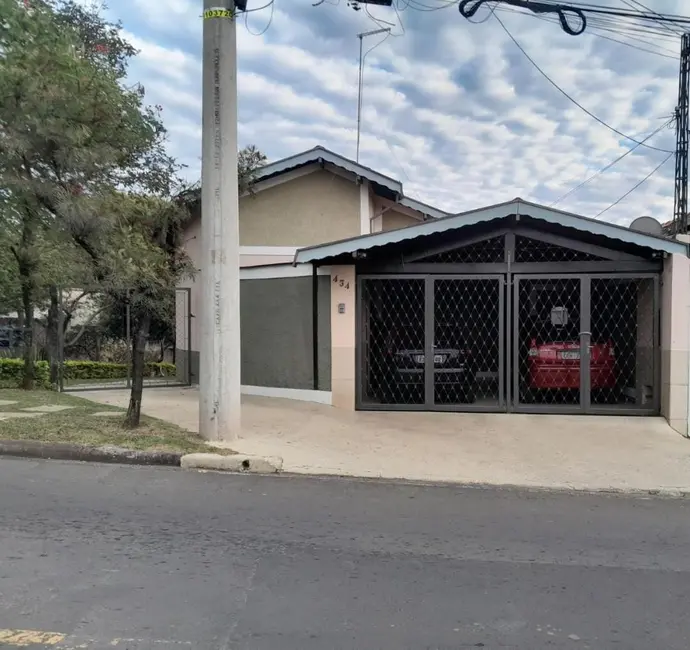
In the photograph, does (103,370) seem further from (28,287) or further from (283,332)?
(283,332)

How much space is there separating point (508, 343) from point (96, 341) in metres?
18.9

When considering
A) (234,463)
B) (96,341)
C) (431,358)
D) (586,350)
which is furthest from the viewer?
(96,341)

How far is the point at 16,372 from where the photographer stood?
14.4 meters

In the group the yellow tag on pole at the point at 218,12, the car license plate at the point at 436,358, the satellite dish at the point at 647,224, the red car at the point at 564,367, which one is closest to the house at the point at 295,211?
the car license plate at the point at 436,358

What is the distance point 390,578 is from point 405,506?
1755 mm

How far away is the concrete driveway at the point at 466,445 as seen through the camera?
7.09 metres

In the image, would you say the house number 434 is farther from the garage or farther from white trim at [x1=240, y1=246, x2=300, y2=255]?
white trim at [x1=240, y1=246, x2=300, y2=255]

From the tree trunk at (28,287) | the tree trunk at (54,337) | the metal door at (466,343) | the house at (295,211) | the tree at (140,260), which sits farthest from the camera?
the house at (295,211)

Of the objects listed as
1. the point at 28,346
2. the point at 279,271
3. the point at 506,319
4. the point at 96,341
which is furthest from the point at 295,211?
the point at 96,341

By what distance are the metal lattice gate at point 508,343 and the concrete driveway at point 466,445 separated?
530 millimetres

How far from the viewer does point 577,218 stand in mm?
9750

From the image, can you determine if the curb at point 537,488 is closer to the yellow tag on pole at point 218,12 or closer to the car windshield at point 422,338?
Result: the car windshield at point 422,338

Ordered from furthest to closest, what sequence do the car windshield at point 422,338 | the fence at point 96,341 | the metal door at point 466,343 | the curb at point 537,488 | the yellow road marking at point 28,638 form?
the fence at point 96,341, the car windshield at point 422,338, the metal door at point 466,343, the curb at point 537,488, the yellow road marking at point 28,638

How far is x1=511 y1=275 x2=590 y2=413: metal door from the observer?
1066cm
